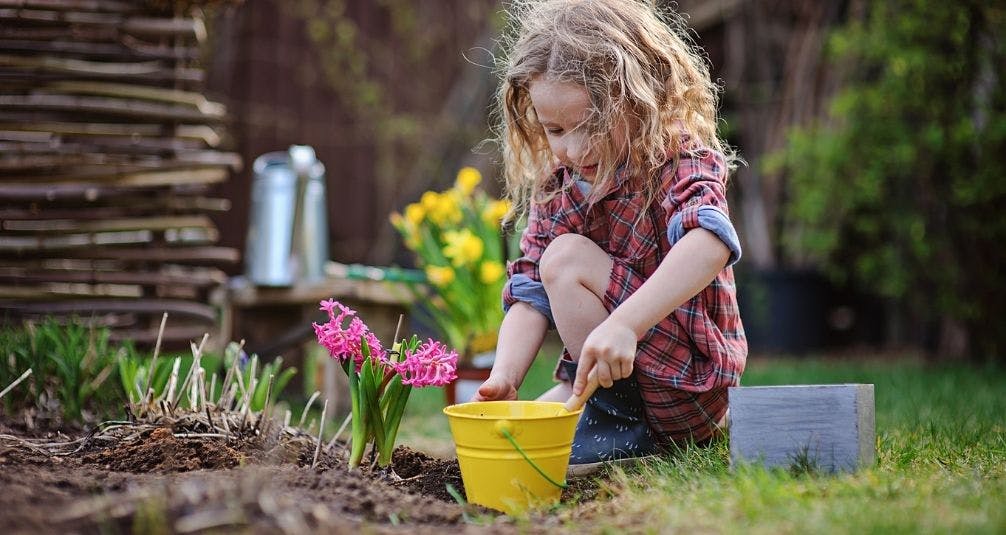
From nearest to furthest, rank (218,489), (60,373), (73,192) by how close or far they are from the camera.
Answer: (218,489)
(60,373)
(73,192)

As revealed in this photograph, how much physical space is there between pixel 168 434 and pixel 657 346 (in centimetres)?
95

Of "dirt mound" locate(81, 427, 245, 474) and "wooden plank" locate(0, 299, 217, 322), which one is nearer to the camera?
"dirt mound" locate(81, 427, 245, 474)

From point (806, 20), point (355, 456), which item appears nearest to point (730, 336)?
point (355, 456)

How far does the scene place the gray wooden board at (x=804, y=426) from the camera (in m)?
1.51

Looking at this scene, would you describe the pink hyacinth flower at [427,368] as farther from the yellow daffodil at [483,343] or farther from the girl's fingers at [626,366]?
the yellow daffodil at [483,343]

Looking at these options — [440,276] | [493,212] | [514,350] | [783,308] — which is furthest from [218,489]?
[783,308]

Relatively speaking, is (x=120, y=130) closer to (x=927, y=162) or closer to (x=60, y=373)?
(x=60, y=373)

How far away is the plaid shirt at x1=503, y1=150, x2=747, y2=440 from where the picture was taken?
179 centimetres

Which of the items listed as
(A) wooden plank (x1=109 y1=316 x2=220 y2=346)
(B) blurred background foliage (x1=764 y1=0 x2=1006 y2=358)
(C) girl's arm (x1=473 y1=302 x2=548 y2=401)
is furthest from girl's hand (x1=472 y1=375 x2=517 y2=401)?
(B) blurred background foliage (x1=764 y1=0 x2=1006 y2=358)

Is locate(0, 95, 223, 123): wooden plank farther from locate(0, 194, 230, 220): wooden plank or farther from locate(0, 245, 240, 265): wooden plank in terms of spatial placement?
locate(0, 245, 240, 265): wooden plank

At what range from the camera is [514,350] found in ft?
6.07

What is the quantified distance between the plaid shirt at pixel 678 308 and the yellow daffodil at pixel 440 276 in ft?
3.12

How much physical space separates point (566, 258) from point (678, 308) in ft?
0.78

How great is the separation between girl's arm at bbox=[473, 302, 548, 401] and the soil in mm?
189
